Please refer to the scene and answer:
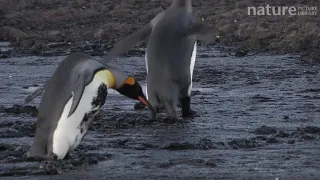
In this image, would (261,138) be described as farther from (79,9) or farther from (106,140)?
(79,9)

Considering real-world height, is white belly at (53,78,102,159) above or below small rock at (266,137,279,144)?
above

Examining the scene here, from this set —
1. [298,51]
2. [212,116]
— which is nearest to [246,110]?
[212,116]

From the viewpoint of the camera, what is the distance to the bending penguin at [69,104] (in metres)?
7.30

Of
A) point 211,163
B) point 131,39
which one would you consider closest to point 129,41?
point 131,39

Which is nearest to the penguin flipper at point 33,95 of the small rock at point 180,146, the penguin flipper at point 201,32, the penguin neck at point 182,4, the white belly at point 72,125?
the white belly at point 72,125

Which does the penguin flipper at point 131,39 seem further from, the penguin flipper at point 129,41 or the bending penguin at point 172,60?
the bending penguin at point 172,60

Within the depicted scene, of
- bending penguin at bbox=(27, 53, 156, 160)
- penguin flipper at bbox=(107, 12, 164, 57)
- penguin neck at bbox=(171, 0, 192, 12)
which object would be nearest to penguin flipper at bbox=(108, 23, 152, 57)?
penguin flipper at bbox=(107, 12, 164, 57)

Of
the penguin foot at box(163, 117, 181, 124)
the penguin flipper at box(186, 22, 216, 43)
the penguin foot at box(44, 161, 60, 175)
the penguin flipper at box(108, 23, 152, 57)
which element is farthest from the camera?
the penguin flipper at box(108, 23, 152, 57)

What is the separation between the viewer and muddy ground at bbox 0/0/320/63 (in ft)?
50.1

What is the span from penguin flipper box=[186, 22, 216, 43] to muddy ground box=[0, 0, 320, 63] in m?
4.04

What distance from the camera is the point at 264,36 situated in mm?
15773

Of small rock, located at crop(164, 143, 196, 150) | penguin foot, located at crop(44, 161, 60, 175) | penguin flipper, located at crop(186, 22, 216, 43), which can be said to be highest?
penguin flipper, located at crop(186, 22, 216, 43)

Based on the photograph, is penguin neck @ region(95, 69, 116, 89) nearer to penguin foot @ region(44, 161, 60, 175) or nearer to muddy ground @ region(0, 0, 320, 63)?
penguin foot @ region(44, 161, 60, 175)

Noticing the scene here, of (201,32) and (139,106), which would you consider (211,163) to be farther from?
(139,106)
